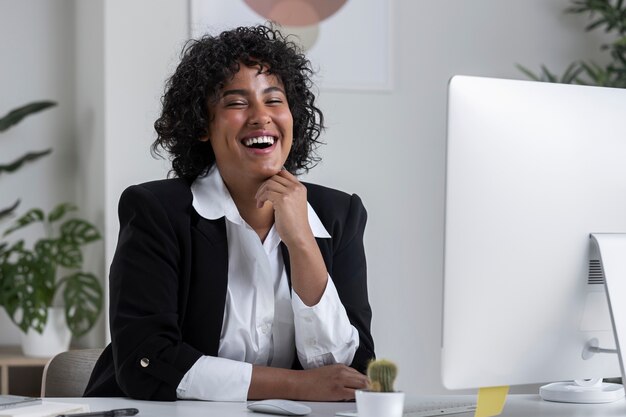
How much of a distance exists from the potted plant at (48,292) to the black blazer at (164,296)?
142 cm

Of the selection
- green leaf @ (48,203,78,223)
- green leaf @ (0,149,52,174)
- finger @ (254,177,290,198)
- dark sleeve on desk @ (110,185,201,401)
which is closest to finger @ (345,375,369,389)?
dark sleeve on desk @ (110,185,201,401)

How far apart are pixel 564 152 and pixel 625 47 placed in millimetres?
2590

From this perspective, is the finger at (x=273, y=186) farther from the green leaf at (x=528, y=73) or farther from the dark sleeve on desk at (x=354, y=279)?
the green leaf at (x=528, y=73)

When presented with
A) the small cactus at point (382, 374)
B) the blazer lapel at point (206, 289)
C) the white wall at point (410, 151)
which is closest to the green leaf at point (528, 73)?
the white wall at point (410, 151)

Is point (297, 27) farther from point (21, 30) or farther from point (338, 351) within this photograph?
point (338, 351)

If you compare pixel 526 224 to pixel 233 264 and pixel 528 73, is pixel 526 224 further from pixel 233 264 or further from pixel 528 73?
pixel 528 73

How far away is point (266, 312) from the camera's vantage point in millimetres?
1915

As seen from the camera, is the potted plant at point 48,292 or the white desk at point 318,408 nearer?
the white desk at point 318,408

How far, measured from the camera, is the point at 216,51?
2.01 m

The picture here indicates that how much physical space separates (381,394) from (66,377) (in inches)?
36.9

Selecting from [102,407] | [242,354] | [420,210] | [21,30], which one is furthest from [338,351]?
[21,30]

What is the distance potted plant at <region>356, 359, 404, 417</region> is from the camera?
1.28 metres

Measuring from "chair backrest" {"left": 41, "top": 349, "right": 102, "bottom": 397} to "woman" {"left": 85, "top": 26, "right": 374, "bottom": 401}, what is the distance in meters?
0.07

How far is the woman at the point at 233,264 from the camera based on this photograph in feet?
5.74
